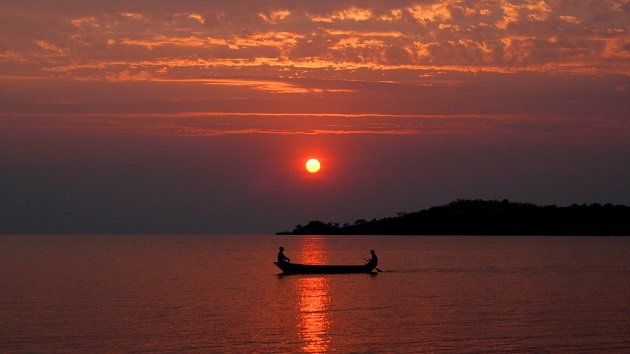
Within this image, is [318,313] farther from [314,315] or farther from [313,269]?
[313,269]

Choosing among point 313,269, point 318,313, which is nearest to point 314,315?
point 318,313

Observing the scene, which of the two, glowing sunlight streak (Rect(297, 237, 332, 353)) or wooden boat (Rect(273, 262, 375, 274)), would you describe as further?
wooden boat (Rect(273, 262, 375, 274))

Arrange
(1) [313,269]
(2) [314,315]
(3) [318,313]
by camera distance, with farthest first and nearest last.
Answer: (1) [313,269] → (3) [318,313] → (2) [314,315]

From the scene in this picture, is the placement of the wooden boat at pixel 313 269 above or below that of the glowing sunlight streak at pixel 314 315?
above

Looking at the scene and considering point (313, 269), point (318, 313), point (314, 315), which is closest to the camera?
point (314, 315)

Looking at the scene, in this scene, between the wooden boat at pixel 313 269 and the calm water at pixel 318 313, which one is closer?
the calm water at pixel 318 313

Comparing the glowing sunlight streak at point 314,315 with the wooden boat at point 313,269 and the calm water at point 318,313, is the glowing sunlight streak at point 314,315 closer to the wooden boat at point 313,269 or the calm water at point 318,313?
the calm water at point 318,313

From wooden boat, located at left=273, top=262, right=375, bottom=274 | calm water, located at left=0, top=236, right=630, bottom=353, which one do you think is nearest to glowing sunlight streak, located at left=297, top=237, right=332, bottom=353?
calm water, located at left=0, top=236, right=630, bottom=353

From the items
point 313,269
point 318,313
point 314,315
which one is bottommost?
point 314,315

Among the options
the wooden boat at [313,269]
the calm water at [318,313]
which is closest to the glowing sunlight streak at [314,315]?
the calm water at [318,313]

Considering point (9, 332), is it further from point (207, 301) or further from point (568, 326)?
point (568, 326)

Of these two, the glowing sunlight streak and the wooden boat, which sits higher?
the wooden boat

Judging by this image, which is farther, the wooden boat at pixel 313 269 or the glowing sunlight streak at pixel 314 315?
the wooden boat at pixel 313 269

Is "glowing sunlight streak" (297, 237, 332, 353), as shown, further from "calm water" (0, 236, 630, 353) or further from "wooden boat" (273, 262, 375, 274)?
"wooden boat" (273, 262, 375, 274)
